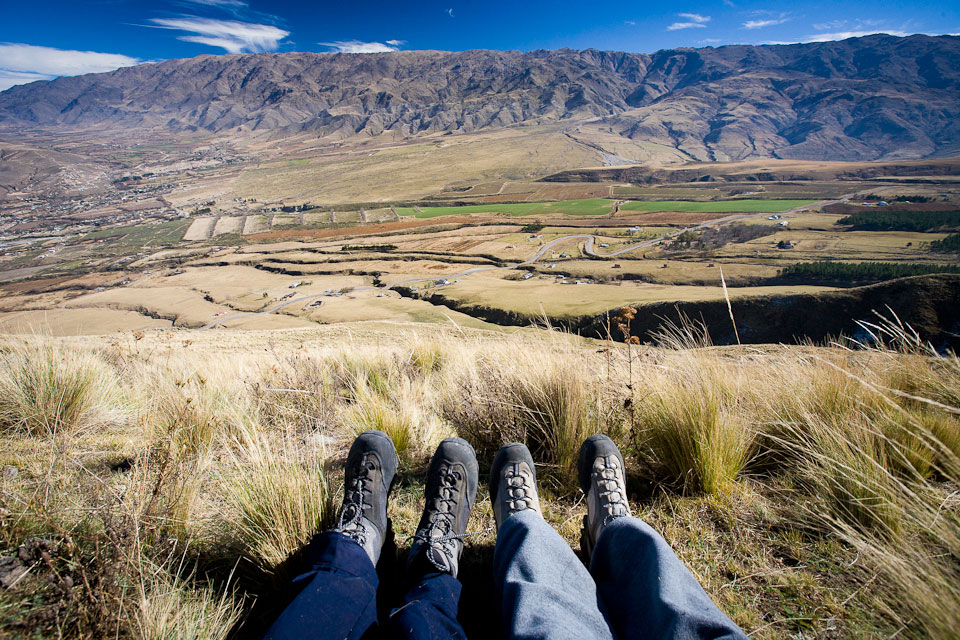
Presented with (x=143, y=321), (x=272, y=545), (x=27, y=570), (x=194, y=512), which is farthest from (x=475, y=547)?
(x=143, y=321)

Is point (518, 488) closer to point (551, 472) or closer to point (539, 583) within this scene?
point (551, 472)

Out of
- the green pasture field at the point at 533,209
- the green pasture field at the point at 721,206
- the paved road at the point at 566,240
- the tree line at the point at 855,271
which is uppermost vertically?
the green pasture field at the point at 533,209

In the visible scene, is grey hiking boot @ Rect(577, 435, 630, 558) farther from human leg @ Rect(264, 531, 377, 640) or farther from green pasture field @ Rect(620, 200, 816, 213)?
green pasture field @ Rect(620, 200, 816, 213)

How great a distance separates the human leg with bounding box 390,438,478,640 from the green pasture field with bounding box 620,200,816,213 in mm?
114246

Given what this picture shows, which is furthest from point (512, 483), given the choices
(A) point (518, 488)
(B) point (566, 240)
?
(B) point (566, 240)

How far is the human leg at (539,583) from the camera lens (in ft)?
4.61

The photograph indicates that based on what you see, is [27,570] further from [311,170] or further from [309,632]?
[311,170]

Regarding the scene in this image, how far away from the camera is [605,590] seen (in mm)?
1673

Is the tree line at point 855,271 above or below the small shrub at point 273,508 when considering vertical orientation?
below

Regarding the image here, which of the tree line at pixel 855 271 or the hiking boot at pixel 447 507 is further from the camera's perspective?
the tree line at pixel 855 271

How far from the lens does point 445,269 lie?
216ft

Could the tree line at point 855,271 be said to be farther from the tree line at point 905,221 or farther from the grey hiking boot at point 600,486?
the grey hiking boot at point 600,486

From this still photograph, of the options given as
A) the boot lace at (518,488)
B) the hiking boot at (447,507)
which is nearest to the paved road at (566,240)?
the hiking boot at (447,507)

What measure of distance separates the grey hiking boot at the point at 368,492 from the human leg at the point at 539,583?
595 millimetres
